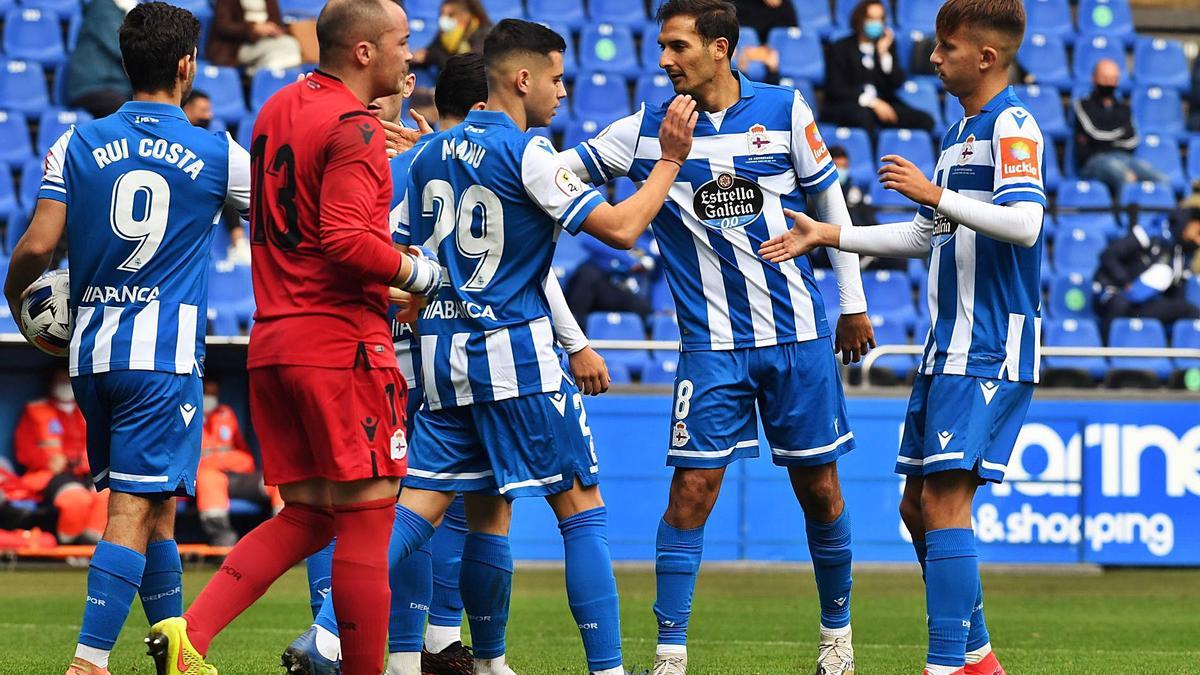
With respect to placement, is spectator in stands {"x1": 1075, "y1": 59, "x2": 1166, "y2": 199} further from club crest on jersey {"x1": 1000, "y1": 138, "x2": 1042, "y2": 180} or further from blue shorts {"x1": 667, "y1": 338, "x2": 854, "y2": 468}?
club crest on jersey {"x1": 1000, "y1": 138, "x2": 1042, "y2": 180}

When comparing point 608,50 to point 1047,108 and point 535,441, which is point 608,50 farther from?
point 535,441

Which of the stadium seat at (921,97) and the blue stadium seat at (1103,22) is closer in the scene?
the stadium seat at (921,97)

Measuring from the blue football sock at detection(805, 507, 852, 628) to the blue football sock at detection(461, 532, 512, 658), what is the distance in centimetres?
119

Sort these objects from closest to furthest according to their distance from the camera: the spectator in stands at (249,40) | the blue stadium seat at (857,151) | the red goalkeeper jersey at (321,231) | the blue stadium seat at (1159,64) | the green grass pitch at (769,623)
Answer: the red goalkeeper jersey at (321,231) < the green grass pitch at (769,623) < the spectator in stands at (249,40) < the blue stadium seat at (857,151) < the blue stadium seat at (1159,64)

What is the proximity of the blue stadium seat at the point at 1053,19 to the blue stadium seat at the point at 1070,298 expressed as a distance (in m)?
4.20

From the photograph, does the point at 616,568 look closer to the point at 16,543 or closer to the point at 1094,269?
the point at 16,543

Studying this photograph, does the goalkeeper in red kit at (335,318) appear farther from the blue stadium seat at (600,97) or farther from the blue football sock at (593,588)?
the blue stadium seat at (600,97)

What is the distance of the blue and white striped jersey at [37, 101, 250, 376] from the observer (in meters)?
5.41

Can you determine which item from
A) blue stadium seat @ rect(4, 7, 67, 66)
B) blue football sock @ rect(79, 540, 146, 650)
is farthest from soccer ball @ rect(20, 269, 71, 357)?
blue stadium seat @ rect(4, 7, 67, 66)

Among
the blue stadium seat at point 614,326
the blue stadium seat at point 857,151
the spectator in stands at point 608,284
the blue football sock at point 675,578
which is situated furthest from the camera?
the blue stadium seat at point 857,151

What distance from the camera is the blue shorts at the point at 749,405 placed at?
588cm

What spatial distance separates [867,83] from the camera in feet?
50.9

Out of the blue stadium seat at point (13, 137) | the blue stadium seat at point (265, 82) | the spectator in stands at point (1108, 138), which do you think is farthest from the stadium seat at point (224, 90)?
the spectator in stands at point (1108, 138)

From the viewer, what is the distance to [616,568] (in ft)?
37.0
